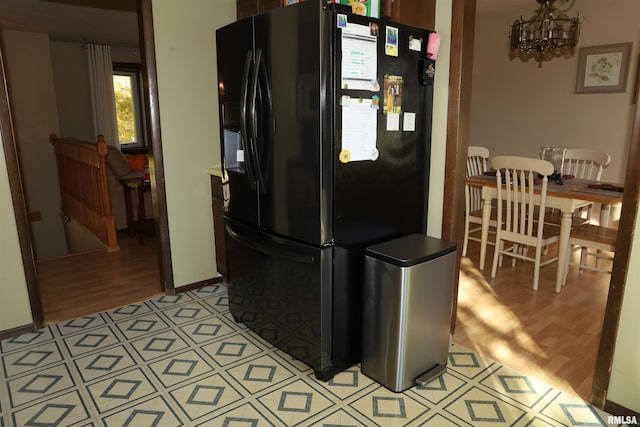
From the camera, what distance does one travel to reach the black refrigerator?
6.32ft

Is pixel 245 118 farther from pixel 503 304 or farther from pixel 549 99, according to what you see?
pixel 549 99

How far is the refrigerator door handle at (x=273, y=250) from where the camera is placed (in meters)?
2.09

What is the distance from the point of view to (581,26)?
4539mm

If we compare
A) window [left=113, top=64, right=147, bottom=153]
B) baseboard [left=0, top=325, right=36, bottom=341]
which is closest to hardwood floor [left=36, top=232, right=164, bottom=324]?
baseboard [left=0, top=325, right=36, bottom=341]

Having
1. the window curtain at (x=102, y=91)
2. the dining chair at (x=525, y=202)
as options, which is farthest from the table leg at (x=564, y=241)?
the window curtain at (x=102, y=91)

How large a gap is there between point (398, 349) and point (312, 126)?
1084mm

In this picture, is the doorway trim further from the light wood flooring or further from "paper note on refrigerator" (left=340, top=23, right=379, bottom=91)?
"paper note on refrigerator" (left=340, top=23, right=379, bottom=91)

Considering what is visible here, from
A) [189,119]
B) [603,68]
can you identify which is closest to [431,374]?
[189,119]

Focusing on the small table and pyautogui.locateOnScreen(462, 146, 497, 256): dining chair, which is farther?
the small table

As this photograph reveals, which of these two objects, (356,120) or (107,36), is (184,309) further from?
(107,36)

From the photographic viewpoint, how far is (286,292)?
2.25m

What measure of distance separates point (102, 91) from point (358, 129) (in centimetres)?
582

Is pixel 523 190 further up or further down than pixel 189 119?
further down

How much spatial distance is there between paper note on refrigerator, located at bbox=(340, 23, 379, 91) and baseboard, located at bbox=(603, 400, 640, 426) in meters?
1.73
